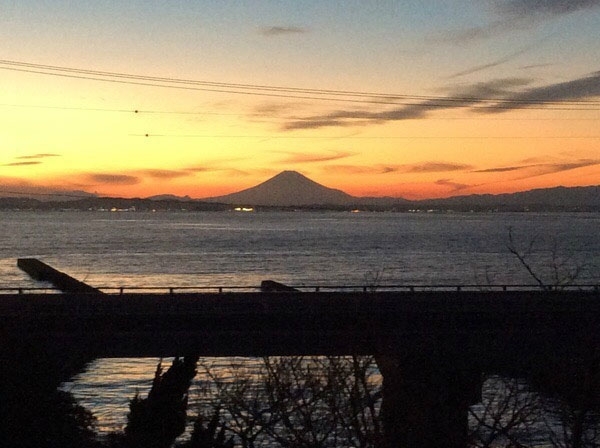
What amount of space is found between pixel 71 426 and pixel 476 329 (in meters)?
14.2

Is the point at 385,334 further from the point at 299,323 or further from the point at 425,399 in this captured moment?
the point at 425,399

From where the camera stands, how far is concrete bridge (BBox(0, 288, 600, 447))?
49.1 feet

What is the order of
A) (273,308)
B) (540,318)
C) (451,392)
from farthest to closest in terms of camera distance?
1. (273,308)
2. (540,318)
3. (451,392)

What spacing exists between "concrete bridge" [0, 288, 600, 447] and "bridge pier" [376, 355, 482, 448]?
36 millimetres

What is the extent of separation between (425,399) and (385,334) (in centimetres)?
460

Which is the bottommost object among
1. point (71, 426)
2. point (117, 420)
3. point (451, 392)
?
point (117, 420)

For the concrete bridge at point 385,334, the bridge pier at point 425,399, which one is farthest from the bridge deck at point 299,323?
the bridge pier at point 425,399

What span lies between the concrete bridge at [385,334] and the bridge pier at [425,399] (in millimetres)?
36

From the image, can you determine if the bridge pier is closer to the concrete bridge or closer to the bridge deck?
the concrete bridge

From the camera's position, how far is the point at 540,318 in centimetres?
2456

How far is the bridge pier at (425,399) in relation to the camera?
439 inches

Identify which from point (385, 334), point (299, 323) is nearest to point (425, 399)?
point (385, 334)

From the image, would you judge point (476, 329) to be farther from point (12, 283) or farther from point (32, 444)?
point (12, 283)

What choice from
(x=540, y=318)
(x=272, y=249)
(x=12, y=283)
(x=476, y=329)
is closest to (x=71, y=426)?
(x=476, y=329)
